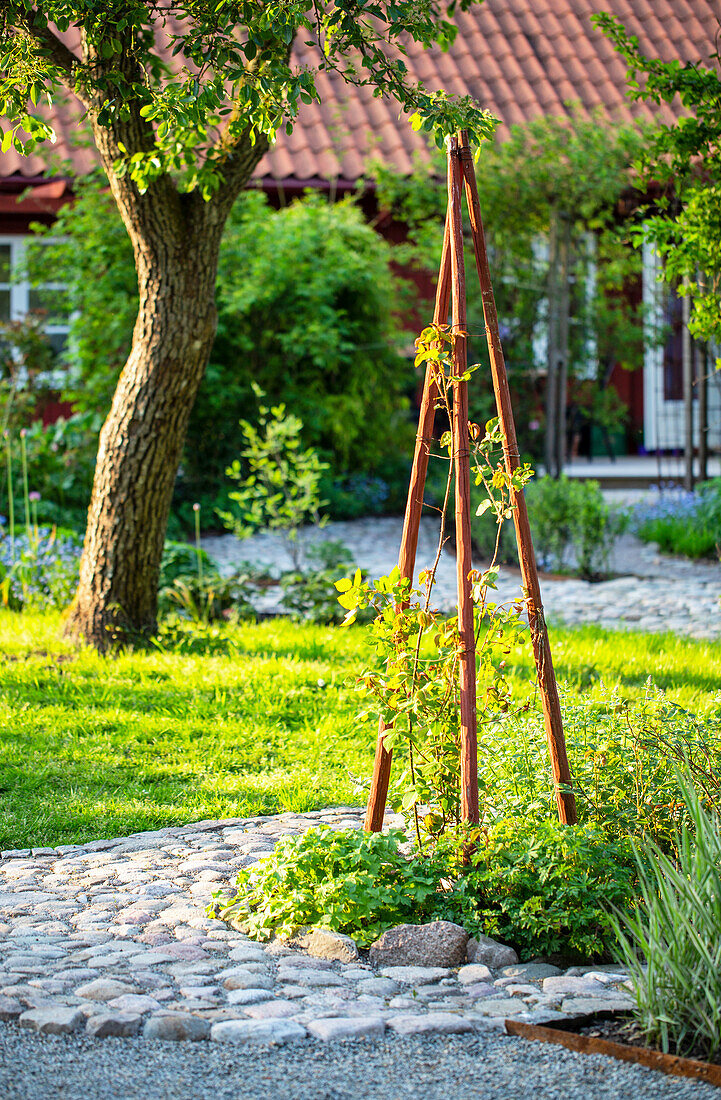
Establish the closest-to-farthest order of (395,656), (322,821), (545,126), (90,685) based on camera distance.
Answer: (395,656) → (322,821) → (90,685) → (545,126)

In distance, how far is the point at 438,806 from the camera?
129 inches

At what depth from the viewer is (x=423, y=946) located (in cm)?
279

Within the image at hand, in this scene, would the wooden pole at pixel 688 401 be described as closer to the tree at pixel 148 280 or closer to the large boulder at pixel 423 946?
the tree at pixel 148 280

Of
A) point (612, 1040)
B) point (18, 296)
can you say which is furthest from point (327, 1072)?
point (18, 296)

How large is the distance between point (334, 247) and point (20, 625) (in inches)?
234

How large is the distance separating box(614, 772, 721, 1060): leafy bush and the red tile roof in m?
10.8

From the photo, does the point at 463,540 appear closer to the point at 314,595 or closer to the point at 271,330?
the point at 314,595

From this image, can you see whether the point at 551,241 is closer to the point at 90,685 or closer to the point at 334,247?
the point at 334,247

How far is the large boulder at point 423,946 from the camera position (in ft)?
9.11

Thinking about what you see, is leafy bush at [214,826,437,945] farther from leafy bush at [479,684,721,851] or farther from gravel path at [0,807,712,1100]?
leafy bush at [479,684,721,851]

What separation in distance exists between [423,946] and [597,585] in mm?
5598

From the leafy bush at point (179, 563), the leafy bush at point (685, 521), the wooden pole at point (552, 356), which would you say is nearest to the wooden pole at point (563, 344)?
the wooden pole at point (552, 356)

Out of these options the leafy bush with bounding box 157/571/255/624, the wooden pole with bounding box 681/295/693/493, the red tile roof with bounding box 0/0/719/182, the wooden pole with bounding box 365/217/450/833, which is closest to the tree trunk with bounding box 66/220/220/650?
the leafy bush with bounding box 157/571/255/624

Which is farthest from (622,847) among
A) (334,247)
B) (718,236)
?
(334,247)
